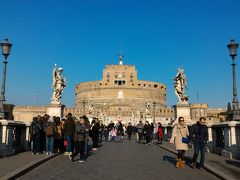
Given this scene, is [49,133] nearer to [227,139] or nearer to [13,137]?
[13,137]

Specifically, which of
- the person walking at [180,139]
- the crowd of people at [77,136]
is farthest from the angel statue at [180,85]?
the person walking at [180,139]

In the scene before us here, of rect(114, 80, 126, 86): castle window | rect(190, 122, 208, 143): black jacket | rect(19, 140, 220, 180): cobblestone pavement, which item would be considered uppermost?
rect(114, 80, 126, 86): castle window

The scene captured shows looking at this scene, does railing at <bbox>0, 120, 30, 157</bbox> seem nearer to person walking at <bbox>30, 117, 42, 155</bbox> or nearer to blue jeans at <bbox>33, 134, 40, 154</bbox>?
person walking at <bbox>30, 117, 42, 155</bbox>

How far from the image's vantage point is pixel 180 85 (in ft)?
73.8

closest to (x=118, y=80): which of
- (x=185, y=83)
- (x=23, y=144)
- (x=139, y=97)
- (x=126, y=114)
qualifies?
(x=139, y=97)

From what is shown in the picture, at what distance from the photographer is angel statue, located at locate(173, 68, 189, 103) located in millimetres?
22312

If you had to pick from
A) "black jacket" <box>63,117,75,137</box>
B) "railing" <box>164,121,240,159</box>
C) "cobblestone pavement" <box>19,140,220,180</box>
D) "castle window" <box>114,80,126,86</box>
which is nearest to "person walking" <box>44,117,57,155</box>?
"black jacket" <box>63,117,75,137</box>

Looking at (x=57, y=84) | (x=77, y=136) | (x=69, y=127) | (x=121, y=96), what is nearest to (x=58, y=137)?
(x=69, y=127)

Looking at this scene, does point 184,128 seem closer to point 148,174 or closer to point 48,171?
point 148,174

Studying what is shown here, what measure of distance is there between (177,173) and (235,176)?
154 centimetres

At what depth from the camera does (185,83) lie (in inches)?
891

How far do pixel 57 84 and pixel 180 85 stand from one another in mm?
8449

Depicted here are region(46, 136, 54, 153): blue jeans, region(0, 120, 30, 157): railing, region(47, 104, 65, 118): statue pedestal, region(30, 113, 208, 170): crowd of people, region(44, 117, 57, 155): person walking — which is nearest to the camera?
region(30, 113, 208, 170): crowd of people

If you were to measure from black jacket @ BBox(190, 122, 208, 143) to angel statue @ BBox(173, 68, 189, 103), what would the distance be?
12695 millimetres
